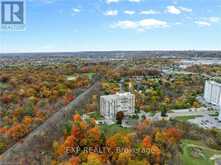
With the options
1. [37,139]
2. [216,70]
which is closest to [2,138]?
[37,139]

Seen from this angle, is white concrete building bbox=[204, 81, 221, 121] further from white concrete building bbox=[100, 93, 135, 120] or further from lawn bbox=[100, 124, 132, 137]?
lawn bbox=[100, 124, 132, 137]

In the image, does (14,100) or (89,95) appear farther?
(89,95)

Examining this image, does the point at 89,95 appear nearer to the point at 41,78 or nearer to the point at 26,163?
the point at 41,78

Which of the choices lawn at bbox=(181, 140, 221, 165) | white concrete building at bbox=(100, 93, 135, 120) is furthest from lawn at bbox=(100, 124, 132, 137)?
lawn at bbox=(181, 140, 221, 165)

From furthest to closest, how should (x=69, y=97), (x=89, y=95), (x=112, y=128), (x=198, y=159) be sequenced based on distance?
(x=89, y=95)
(x=69, y=97)
(x=112, y=128)
(x=198, y=159)

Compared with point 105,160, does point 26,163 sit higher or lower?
lower

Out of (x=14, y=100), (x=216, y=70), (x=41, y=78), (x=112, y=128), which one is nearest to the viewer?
(x=112, y=128)

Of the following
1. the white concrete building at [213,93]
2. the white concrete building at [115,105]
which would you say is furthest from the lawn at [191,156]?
the white concrete building at [213,93]
